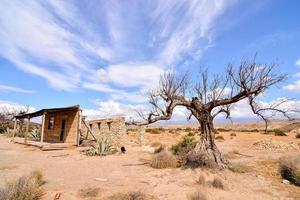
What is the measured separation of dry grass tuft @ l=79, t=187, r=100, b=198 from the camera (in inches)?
299

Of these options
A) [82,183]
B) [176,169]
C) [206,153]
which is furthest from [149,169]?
[82,183]

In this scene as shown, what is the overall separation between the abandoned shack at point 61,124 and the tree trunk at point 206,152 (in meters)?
11.5

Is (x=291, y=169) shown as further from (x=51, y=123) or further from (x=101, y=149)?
(x=51, y=123)

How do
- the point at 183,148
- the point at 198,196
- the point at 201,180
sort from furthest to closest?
1. the point at 183,148
2. the point at 201,180
3. the point at 198,196

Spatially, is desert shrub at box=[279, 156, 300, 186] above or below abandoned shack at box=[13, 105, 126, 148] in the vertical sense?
below

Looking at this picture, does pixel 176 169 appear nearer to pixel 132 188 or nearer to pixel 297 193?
pixel 132 188

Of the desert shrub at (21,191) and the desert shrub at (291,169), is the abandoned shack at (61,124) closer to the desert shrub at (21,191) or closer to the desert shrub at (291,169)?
the desert shrub at (21,191)

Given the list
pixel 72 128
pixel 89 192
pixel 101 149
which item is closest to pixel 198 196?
pixel 89 192

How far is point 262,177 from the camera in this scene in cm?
1030

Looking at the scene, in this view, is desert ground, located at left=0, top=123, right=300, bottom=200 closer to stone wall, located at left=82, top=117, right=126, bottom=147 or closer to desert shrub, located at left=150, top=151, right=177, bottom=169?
desert shrub, located at left=150, top=151, right=177, bottom=169

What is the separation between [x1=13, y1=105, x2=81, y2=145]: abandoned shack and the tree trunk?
11.5 metres

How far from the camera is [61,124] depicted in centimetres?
2344

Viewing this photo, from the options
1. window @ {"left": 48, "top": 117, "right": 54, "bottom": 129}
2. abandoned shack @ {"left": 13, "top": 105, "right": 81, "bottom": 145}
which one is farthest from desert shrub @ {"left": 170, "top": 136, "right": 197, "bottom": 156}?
window @ {"left": 48, "top": 117, "right": 54, "bottom": 129}

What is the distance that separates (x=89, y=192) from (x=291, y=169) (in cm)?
739
